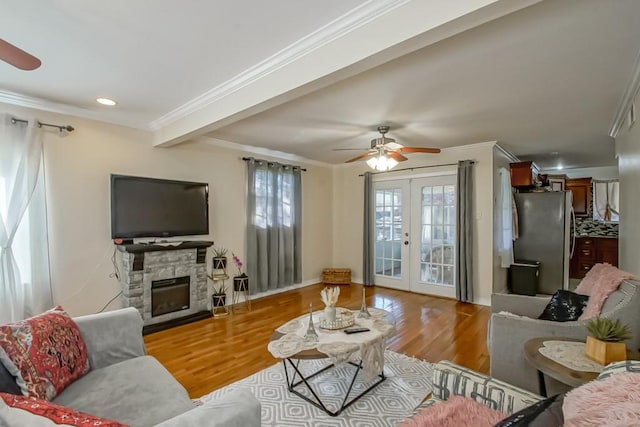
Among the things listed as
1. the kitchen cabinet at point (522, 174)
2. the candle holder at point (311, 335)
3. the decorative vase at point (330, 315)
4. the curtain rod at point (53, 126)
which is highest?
the curtain rod at point (53, 126)

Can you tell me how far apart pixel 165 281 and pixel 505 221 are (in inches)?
203

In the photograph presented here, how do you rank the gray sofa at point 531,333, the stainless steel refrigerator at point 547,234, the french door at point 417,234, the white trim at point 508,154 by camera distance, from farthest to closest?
the stainless steel refrigerator at point 547,234, the french door at point 417,234, the white trim at point 508,154, the gray sofa at point 531,333

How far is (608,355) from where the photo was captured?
1.45 metres

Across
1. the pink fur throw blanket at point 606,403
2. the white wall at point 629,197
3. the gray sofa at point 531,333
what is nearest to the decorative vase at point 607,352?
the gray sofa at point 531,333

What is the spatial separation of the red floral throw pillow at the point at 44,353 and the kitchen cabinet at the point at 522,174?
20.1 ft

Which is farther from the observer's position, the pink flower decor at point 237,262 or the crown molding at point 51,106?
the pink flower decor at point 237,262

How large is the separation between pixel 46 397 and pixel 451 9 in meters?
2.56

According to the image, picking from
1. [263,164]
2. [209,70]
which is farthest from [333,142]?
[209,70]

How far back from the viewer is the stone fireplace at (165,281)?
3469 millimetres

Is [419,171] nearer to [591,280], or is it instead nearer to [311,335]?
[591,280]

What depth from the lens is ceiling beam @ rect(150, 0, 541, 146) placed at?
142 centimetres

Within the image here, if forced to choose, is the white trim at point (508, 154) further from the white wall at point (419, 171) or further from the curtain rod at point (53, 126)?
the curtain rod at point (53, 126)

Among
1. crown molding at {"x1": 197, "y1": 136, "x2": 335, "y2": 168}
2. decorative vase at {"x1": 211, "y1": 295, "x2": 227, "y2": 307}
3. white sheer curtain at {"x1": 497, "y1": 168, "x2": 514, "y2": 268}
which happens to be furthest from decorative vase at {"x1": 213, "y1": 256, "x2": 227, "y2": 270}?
white sheer curtain at {"x1": 497, "y1": 168, "x2": 514, "y2": 268}

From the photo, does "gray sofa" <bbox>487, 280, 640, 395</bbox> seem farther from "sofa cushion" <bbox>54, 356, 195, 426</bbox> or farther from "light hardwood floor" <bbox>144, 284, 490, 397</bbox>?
"sofa cushion" <bbox>54, 356, 195, 426</bbox>
